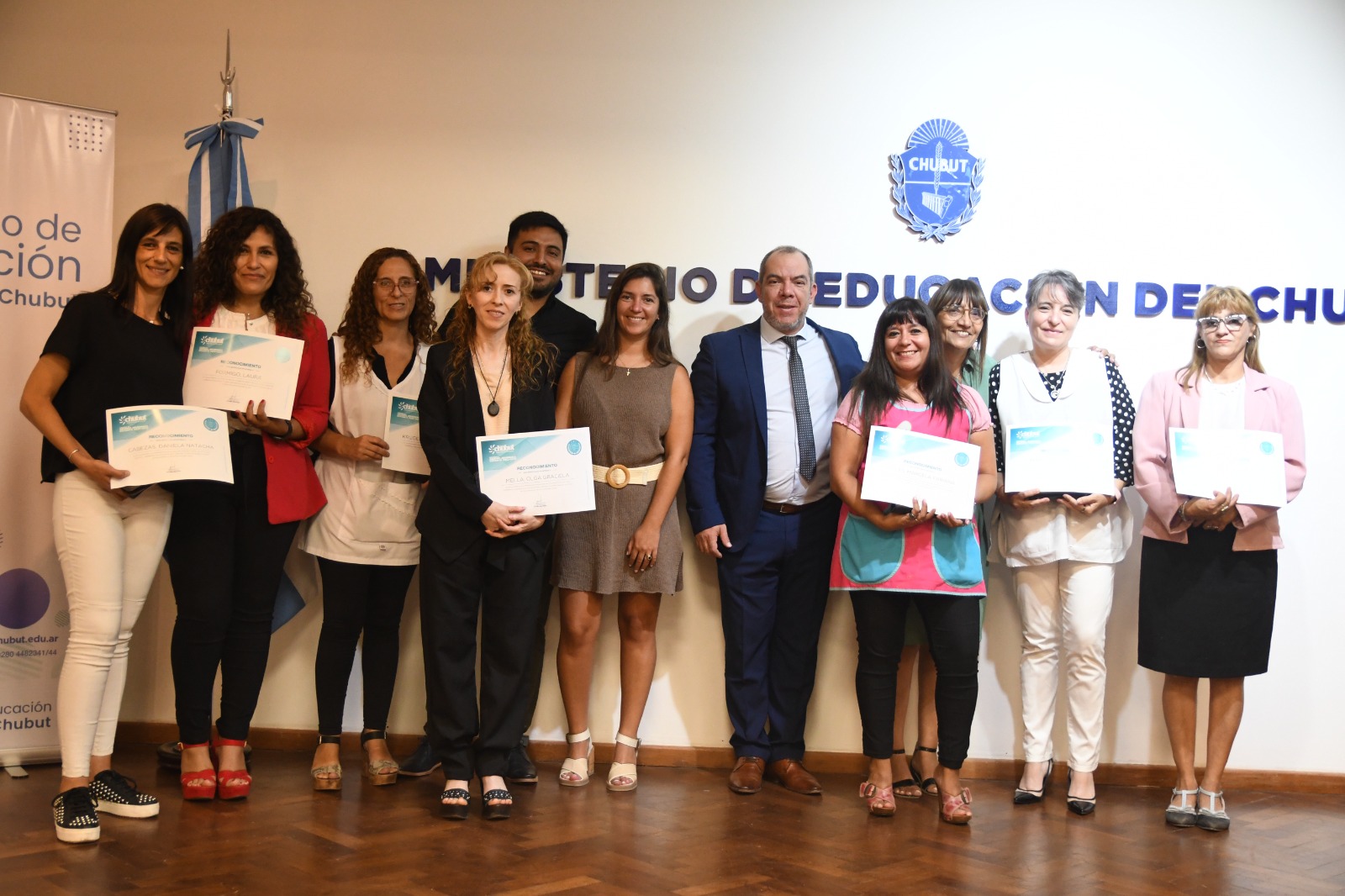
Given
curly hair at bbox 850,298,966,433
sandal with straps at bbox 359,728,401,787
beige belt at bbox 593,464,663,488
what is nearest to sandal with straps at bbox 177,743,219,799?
sandal with straps at bbox 359,728,401,787

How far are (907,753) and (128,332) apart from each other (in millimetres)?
2987

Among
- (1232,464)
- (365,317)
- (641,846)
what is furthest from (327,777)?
(1232,464)

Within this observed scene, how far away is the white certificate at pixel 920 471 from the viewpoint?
11.1 feet

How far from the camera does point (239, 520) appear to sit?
11.0 feet

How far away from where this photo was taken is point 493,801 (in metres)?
3.33

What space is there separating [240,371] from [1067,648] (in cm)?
282

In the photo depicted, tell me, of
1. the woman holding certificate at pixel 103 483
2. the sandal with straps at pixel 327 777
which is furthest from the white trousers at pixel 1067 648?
the woman holding certificate at pixel 103 483

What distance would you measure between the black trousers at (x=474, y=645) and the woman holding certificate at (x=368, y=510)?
0.39m

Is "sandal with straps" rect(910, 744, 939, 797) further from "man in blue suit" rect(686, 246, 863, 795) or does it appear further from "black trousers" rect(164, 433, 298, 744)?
"black trousers" rect(164, 433, 298, 744)

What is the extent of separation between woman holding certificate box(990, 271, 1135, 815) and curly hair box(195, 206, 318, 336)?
2.35 m

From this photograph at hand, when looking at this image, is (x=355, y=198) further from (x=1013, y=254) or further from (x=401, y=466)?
(x=1013, y=254)

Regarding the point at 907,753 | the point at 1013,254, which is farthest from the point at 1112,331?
the point at 907,753

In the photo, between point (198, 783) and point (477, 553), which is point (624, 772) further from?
point (198, 783)

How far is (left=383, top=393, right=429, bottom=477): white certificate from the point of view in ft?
11.9
